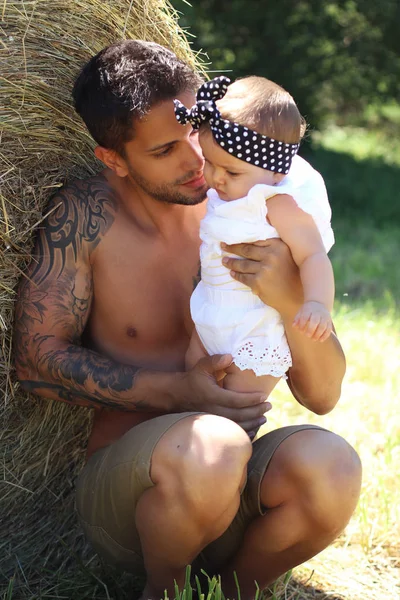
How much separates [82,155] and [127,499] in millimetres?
1094

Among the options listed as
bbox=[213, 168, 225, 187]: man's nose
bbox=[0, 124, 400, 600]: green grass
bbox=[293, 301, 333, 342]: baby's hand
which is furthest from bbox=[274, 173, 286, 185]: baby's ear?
bbox=[0, 124, 400, 600]: green grass

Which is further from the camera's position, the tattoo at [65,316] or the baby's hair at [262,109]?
the tattoo at [65,316]

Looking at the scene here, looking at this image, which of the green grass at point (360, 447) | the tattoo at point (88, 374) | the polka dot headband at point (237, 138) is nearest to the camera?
the polka dot headband at point (237, 138)

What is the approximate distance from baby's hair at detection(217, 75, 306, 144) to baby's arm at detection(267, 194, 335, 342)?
16 centimetres

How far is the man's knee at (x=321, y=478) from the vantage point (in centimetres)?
224

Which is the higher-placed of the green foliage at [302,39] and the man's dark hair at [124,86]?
the man's dark hair at [124,86]

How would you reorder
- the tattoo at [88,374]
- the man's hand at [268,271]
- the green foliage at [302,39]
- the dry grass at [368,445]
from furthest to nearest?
the green foliage at [302,39] → the dry grass at [368,445] → the tattoo at [88,374] → the man's hand at [268,271]

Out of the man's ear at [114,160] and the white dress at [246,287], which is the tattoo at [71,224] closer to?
the man's ear at [114,160]

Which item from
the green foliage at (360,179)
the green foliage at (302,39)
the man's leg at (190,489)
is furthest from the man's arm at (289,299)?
the green foliage at (302,39)

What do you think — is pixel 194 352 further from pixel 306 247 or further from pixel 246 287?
pixel 306 247

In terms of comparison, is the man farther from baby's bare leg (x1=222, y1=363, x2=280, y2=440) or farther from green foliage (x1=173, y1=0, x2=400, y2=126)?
green foliage (x1=173, y1=0, x2=400, y2=126)

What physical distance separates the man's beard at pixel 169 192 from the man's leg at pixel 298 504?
26.9 inches

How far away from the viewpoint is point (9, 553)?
273 centimetres

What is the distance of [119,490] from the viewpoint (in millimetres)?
2273
